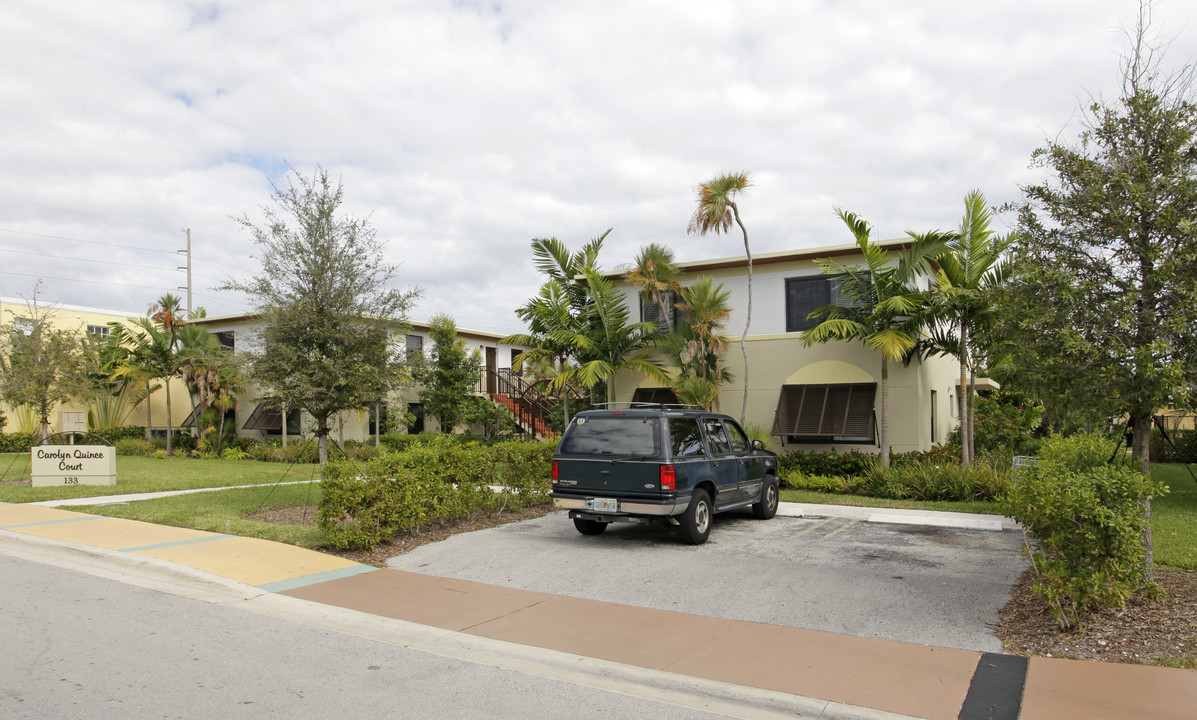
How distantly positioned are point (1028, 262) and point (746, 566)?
4.43 m

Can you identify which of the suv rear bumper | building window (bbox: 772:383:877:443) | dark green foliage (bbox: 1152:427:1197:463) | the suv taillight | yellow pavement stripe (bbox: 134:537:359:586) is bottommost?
dark green foliage (bbox: 1152:427:1197:463)

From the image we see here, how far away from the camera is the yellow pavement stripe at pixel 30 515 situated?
11.3 m

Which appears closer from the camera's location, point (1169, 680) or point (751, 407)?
point (1169, 680)

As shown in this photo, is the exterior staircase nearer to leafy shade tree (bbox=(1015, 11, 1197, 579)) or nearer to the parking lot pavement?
the parking lot pavement

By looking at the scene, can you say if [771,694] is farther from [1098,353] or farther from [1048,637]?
[1098,353]

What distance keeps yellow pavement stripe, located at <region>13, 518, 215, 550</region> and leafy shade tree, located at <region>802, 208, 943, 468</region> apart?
12.2 metres

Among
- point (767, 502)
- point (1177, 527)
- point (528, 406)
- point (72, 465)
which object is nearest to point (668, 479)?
point (767, 502)

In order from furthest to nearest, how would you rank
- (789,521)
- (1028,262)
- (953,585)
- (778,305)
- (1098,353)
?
(778,305), (789,521), (953,585), (1028,262), (1098,353)

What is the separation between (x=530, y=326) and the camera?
19641mm

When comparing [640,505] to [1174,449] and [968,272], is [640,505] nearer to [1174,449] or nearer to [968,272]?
[968,272]

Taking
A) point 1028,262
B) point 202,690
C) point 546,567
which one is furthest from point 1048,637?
point 202,690

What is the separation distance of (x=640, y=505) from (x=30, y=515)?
9.63m

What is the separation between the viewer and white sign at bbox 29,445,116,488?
15.4 metres

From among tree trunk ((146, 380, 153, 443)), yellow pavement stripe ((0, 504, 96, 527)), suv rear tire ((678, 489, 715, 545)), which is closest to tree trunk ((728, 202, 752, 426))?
suv rear tire ((678, 489, 715, 545))
